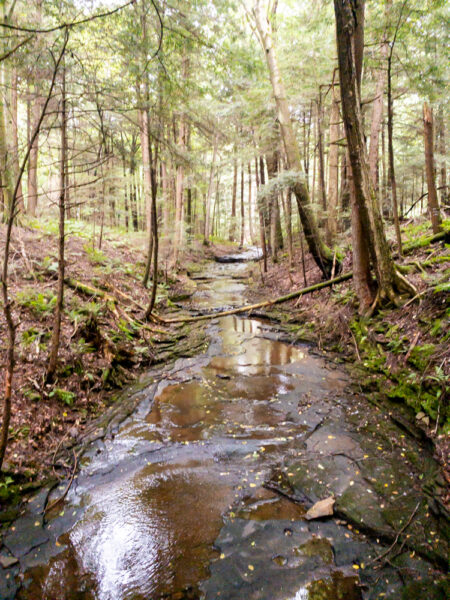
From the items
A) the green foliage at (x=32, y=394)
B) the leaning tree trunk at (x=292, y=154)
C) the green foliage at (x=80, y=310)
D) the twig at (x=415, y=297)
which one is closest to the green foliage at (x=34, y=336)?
the green foliage at (x=80, y=310)

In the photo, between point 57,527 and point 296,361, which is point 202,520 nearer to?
point 57,527

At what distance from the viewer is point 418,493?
10.9ft

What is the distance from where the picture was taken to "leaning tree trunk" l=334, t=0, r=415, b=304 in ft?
→ 20.7

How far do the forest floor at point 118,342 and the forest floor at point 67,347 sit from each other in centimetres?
2

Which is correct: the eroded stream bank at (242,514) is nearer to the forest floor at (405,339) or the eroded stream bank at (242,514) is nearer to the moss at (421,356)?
the forest floor at (405,339)

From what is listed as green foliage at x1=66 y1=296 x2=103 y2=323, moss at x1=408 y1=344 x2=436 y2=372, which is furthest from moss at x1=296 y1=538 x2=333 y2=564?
green foliage at x1=66 y1=296 x2=103 y2=323

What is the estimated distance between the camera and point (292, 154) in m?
10.7

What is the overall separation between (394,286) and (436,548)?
4.96 meters

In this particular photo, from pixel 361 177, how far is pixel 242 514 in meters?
6.51

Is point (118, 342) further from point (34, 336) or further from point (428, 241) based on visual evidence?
point (428, 241)

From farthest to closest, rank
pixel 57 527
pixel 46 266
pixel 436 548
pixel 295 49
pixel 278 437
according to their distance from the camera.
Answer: pixel 295 49 < pixel 46 266 < pixel 278 437 < pixel 57 527 < pixel 436 548

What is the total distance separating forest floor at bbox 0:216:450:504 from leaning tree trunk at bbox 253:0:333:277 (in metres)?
0.82

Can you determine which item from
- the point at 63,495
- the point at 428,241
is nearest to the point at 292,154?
the point at 428,241

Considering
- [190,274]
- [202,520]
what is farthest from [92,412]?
[190,274]
